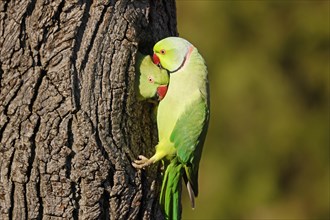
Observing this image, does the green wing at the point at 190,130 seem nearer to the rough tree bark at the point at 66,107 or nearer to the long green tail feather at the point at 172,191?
the long green tail feather at the point at 172,191

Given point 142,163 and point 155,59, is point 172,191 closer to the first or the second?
point 142,163

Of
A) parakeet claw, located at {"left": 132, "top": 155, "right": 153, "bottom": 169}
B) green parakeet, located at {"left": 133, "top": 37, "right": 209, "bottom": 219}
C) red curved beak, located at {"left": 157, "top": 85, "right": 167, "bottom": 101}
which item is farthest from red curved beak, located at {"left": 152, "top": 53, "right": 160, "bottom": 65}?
parakeet claw, located at {"left": 132, "top": 155, "right": 153, "bottom": 169}

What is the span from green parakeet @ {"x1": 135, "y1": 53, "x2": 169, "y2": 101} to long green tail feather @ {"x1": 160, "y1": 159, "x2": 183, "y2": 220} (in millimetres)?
347

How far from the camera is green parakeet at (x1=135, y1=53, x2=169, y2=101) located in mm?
3920

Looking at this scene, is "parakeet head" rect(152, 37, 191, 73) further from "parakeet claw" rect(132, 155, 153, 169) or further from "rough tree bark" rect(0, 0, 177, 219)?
"parakeet claw" rect(132, 155, 153, 169)

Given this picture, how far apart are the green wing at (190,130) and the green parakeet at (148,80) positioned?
180 mm

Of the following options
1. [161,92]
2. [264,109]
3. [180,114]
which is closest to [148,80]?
[161,92]

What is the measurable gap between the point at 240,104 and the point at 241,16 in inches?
45.3

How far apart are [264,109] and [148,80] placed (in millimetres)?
5979

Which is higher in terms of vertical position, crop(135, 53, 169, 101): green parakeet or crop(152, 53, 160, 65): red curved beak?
crop(152, 53, 160, 65): red curved beak

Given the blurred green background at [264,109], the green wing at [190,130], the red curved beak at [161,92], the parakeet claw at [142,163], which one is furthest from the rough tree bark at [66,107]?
the blurred green background at [264,109]

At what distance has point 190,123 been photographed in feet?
12.7

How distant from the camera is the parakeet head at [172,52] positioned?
12.9ft

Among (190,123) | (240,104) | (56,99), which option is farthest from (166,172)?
(240,104)
